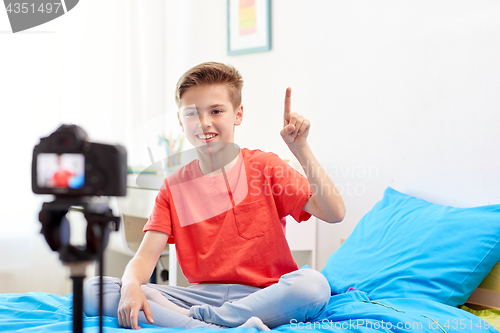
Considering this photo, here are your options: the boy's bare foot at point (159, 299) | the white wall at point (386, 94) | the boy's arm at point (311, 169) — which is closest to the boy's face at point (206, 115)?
the boy's arm at point (311, 169)

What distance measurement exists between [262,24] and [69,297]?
137cm

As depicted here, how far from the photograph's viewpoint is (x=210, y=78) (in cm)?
121

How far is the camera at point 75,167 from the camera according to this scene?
0.47 meters

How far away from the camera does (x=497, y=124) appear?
132cm

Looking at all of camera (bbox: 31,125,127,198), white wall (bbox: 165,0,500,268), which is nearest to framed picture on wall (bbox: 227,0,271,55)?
white wall (bbox: 165,0,500,268)

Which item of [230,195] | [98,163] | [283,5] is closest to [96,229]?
[98,163]

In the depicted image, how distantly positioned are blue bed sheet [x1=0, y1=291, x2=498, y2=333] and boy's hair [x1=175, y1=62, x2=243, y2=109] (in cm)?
55

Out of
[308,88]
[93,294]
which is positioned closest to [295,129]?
[93,294]

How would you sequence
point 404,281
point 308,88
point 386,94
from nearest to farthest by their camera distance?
point 404,281, point 386,94, point 308,88

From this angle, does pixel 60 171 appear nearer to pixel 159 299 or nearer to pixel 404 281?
pixel 159 299

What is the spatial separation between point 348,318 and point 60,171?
0.72 metres

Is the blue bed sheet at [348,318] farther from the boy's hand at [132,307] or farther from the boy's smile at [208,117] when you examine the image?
the boy's smile at [208,117]

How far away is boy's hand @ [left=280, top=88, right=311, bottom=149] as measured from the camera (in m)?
1.00

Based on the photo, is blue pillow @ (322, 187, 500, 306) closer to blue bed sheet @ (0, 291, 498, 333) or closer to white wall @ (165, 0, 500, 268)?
blue bed sheet @ (0, 291, 498, 333)
